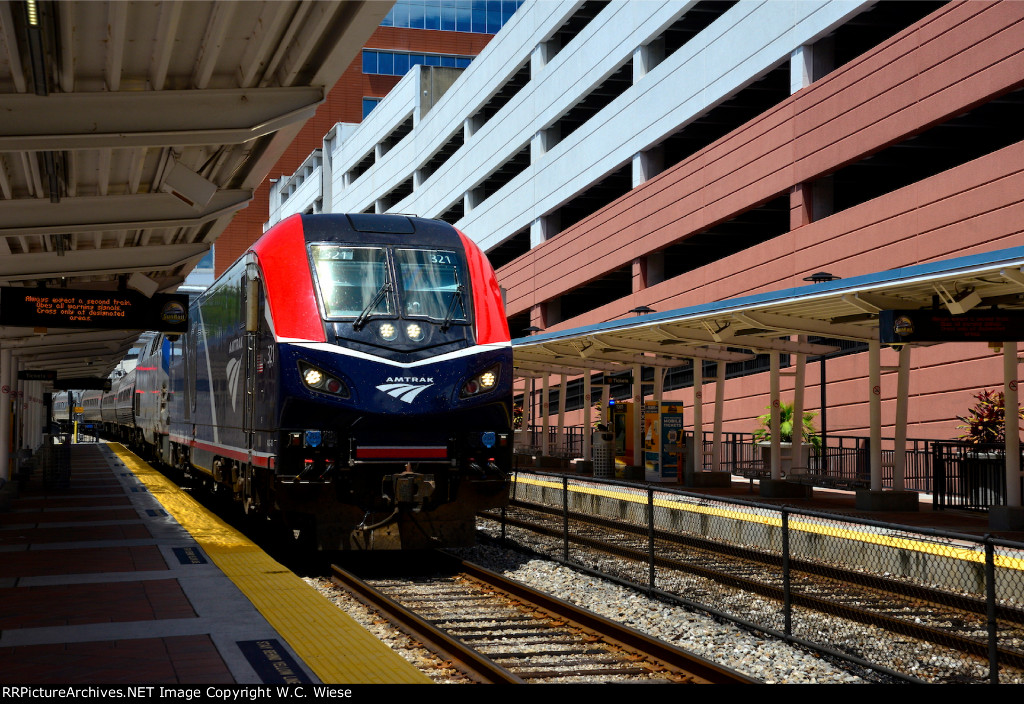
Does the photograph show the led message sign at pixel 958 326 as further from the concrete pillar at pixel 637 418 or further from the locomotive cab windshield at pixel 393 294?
the concrete pillar at pixel 637 418

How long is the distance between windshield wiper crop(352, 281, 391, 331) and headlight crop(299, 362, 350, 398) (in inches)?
24.7

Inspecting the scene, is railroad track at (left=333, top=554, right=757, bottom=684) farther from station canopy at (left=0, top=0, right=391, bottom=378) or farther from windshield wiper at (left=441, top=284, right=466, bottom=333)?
station canopy at (left=0, top=0, right=391, bottom=378)

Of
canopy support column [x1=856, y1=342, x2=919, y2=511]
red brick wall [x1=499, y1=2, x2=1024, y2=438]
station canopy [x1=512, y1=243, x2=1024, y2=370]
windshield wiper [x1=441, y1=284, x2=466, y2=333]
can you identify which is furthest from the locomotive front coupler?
red brick wall [x1=499, y1=2, x2=1024, y2=438]

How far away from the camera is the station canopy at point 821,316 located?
12.8 metres

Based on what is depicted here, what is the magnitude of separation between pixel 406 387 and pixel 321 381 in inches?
34.1

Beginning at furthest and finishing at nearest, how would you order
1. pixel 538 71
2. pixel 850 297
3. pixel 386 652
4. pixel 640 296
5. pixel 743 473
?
pixel 538 71 → pixel 640 296 → pixel 743 473 → pixel 850 297 → pixel 386 652

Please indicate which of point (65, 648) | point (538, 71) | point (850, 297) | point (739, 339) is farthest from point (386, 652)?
point (538, 71)

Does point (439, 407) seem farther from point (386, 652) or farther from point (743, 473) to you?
point (743, 473)

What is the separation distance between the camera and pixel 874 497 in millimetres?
16906

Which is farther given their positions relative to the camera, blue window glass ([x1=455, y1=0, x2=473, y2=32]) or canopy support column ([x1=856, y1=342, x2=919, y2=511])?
blue window glass ([x1=455, y1=0, x2=473, y2=32])

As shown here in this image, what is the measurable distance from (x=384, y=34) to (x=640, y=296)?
161 feet

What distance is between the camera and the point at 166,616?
8.28m

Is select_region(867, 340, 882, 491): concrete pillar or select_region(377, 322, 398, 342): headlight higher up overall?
select_region(377, 322, 398, 342): headlight

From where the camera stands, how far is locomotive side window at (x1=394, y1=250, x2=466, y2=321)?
38.3ft
